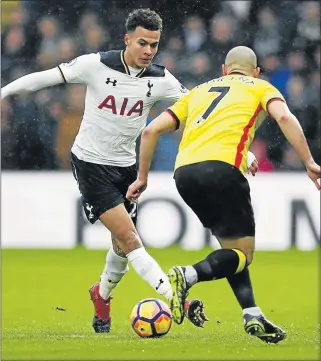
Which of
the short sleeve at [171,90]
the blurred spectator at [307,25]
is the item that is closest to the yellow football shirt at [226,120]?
the short sleeve at [171,90]

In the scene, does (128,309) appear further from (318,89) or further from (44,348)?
(318,89)

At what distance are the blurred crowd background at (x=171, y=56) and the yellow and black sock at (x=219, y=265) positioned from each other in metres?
7.26

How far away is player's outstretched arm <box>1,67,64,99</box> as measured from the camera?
7730 millimetres

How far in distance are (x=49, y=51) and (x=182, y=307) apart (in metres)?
8.40

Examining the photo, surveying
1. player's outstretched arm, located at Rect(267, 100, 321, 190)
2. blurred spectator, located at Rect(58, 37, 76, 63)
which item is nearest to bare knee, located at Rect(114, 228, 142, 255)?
player's outstretched arm, located at Rect(267, 100, 321, 190)

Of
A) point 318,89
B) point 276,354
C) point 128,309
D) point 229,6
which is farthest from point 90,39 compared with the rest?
point 276,354

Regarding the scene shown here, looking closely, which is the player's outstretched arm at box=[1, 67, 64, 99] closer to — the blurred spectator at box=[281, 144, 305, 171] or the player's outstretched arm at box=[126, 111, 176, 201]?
the player's outstretched arm at box=[126, 111, 176, 201]

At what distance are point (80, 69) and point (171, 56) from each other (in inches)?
235

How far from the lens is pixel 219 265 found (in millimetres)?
6590

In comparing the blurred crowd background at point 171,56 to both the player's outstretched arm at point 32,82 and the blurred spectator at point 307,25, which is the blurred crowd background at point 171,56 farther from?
the player's outstretched arm at point 32,82

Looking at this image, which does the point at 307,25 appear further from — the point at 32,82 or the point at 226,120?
the point at 226,120

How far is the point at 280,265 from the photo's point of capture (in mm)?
13258

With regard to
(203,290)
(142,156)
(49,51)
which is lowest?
(203,290)

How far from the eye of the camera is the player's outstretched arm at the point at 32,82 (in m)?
7.73
